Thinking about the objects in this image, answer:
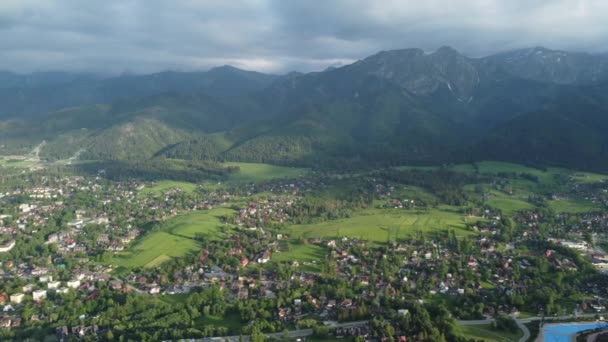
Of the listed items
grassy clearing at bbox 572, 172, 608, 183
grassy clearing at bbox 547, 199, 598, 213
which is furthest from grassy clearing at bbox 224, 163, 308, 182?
grassy clearing at bbox 572, 172, 608, 183

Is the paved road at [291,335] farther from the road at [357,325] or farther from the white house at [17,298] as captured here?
the white house at [17,298]

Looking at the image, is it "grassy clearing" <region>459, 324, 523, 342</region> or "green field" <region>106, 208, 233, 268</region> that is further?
"green field" <region>106, 208, 233, 268</region>

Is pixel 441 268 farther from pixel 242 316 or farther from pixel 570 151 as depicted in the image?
pixel 570 151

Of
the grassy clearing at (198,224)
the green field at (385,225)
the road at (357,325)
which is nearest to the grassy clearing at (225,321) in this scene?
the road at (357,325)

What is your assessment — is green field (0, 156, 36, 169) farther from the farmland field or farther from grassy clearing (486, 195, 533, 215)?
grassy clearing (486, 195, 533, 215)

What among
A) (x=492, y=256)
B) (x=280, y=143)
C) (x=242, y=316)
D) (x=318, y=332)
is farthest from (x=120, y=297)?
(x=280, y=143)

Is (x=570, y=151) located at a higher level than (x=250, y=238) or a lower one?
higher
